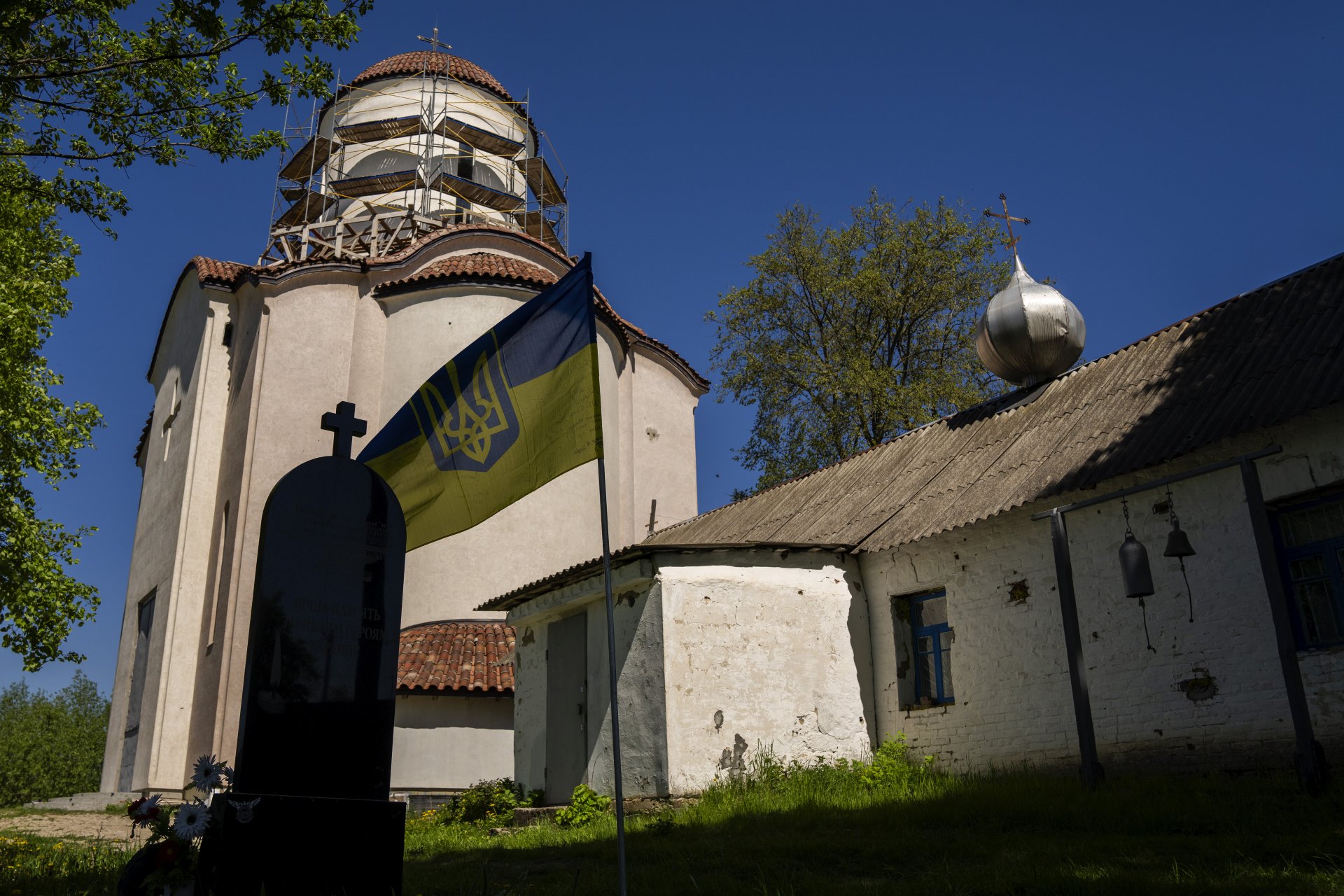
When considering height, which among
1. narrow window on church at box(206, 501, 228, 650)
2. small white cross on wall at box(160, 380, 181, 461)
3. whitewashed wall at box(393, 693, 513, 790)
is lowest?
whitewashed wall at box(393, 693, 513, 790)

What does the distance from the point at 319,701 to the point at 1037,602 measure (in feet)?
Answer: 29.8

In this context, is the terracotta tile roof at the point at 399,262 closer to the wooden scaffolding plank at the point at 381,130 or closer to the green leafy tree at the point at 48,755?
the wooden scaffolding plank at the point at 381,130

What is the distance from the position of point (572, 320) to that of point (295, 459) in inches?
554

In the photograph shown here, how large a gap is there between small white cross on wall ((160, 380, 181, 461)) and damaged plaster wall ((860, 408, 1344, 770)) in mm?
18665

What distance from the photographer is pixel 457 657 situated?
18922 millimetres

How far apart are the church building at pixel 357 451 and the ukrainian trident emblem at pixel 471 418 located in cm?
763

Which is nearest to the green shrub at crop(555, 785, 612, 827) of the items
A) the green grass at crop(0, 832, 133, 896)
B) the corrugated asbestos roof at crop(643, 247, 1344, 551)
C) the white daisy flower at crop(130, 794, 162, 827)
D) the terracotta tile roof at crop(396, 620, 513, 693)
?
the corrugated asbestos roof at crop(643, 247, 1344, 551)

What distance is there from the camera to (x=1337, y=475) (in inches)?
415

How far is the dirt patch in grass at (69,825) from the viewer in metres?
14.4

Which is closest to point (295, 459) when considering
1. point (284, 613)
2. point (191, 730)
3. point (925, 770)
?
point (191, 730)

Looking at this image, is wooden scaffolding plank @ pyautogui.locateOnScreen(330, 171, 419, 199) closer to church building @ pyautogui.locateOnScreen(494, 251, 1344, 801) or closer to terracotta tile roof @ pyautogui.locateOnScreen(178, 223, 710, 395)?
terracotta tile roof @ pyautogui.locateOnScreen(178, 223, 710, 395)

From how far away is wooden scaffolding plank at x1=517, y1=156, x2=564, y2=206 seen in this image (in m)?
32.3

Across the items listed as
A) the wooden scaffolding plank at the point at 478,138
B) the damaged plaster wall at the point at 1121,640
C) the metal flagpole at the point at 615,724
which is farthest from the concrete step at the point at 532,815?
the wooden scaffolding plank at the point at 478,138

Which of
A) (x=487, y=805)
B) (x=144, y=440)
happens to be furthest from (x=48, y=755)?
(x=487, y=805)
